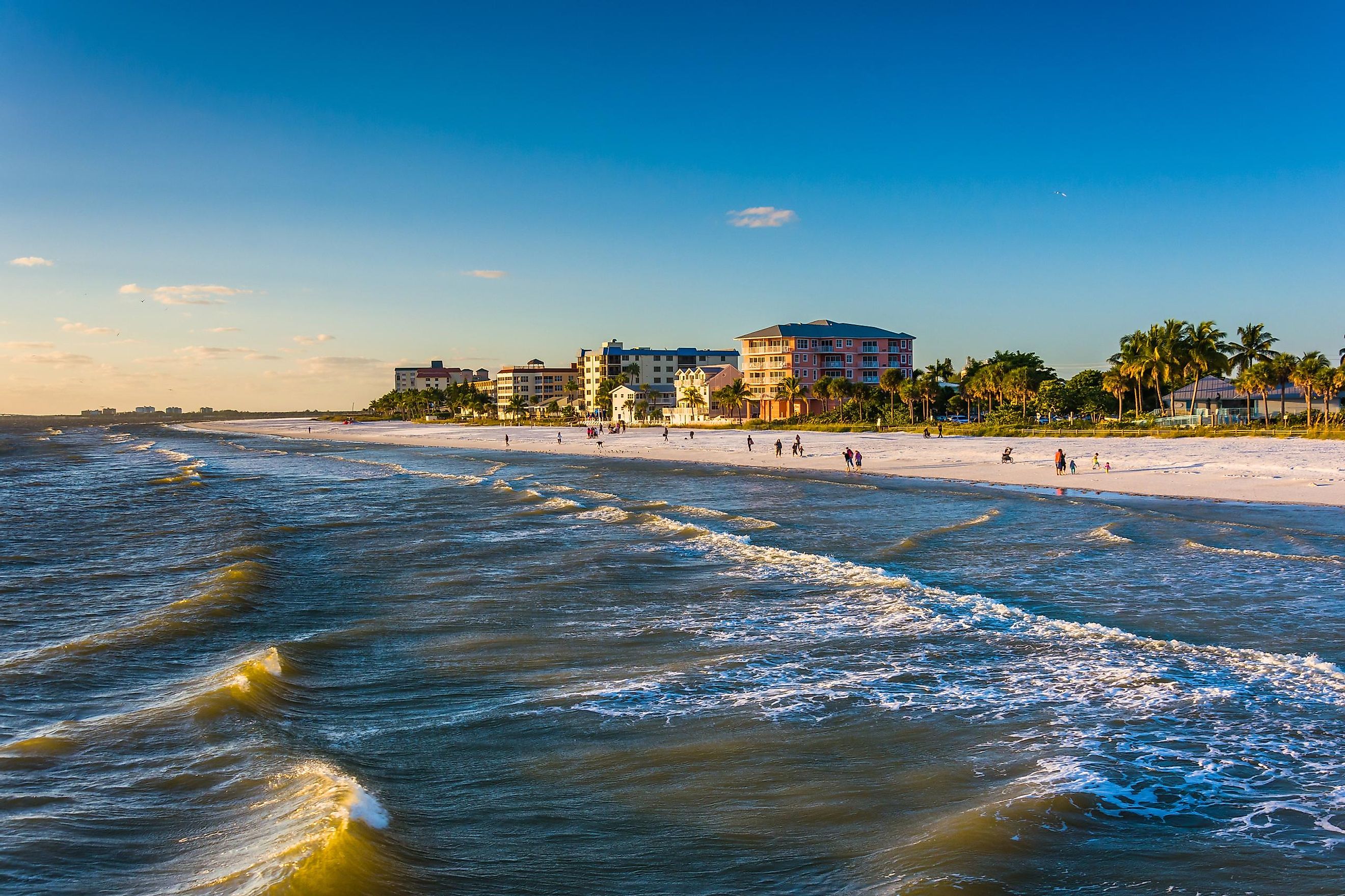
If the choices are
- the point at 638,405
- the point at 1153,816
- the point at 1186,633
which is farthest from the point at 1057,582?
the point at 638,405

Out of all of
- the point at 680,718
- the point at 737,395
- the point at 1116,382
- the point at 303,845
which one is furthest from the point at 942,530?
the point at 737,395

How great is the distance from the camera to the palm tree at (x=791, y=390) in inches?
5276

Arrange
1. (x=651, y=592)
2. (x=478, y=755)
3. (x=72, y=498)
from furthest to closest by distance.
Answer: (x=72, y=498) → (x=651, y=592) → (x=478, y=755)

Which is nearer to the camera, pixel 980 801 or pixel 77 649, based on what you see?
pixel 980 801

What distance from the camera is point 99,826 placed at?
27.4 feet

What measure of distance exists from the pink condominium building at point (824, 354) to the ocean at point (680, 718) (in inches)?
4746

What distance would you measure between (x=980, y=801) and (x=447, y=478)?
47.7 metres

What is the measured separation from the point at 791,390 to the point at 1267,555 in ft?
368

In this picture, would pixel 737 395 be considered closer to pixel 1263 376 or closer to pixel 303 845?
pixel 1263 376

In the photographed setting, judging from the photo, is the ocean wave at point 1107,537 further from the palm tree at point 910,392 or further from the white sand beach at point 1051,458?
the palm tree at point 910,392

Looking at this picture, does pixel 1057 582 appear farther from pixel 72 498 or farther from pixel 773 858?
pixel 72 498

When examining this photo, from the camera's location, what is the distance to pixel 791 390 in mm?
134125

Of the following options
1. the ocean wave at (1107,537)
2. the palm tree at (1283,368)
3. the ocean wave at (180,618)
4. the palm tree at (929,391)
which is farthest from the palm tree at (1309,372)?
the ocean wave at (180,618)

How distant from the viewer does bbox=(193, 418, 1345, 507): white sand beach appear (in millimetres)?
39219
